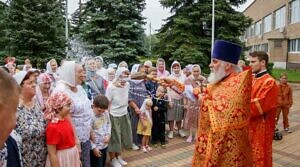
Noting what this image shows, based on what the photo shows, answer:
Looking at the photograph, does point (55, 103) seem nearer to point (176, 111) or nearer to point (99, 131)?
point (99, 131)

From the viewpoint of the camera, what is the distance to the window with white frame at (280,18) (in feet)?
136

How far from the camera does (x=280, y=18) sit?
43062 mm

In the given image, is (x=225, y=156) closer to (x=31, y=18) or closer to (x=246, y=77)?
(x=246, y=77)

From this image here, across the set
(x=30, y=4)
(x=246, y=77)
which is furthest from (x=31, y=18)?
(x=246, y=77)

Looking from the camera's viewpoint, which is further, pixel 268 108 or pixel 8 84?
pixel 268 108

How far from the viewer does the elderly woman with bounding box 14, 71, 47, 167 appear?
130 inches

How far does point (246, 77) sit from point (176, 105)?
15.8 feet

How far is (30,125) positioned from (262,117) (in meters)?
2.74

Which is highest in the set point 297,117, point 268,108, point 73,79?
point 73,79

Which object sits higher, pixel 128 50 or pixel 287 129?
pixel 128 50

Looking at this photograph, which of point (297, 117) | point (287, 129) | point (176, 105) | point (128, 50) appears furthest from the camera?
point (128, 50)

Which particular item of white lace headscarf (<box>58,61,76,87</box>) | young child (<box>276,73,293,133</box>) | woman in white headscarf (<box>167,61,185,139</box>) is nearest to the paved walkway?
woman in white headscarf (<box>167,61,185,139</box>)

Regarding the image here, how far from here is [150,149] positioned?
718cm

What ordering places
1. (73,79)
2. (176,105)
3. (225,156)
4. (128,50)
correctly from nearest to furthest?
(225,156), (73,79), (176,105), (128,50)
